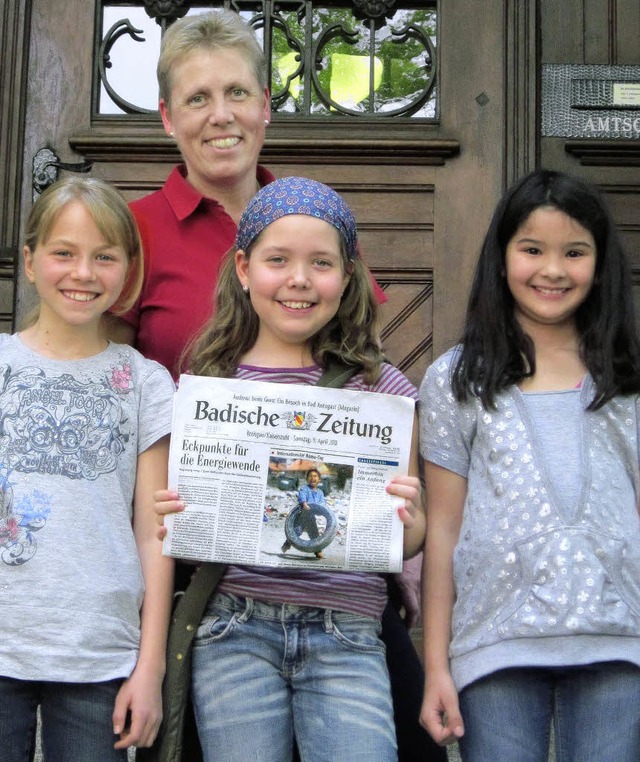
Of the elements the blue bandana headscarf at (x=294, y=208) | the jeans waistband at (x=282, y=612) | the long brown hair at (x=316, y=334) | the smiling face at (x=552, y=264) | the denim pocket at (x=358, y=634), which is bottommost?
the denim pocket at (x=358, y=634)

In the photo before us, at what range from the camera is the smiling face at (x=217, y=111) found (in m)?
2.57

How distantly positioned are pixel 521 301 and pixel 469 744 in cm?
82

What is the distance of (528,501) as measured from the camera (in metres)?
2.07

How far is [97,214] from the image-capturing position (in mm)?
2232

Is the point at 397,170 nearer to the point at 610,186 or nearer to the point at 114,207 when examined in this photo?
the point at 610,186

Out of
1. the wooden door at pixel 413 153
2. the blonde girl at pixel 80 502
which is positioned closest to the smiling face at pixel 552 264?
the blonde girl at pixel 80 502

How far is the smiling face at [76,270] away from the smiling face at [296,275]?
0.90 feet

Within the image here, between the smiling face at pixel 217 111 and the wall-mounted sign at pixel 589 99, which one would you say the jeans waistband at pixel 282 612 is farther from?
the wall-mounted sign at pixel 589 99

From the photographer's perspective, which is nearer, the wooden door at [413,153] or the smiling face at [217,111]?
the smiling face at [217,111]

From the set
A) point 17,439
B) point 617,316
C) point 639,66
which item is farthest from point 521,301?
point 639,66

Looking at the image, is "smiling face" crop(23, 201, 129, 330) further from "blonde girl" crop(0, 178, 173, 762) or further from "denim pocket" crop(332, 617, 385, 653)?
"denim pocket" crop(332, 617, 385, 653)

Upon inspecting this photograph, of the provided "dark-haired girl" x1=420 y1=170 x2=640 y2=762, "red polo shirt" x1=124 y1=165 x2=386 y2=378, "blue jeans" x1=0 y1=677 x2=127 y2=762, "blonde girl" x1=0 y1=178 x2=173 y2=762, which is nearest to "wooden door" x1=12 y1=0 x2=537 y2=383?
"red polo shirt" x1=124 y1=165 x2=386 y2=378

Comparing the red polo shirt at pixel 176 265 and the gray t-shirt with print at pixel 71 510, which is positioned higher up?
the red polo shirt at pixel 176 265

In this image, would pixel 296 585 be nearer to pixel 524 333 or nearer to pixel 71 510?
pixel 71 510
